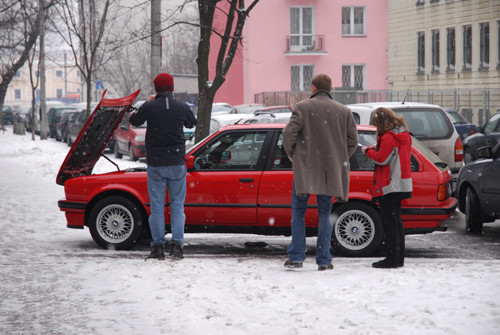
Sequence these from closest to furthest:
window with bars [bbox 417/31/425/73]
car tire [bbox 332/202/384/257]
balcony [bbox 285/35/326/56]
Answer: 1. car tire [bbox 332/202/384/257]
2. window with bars [bbox 417/31/425/73]
3. balcony [bbox 285/35/326/56]

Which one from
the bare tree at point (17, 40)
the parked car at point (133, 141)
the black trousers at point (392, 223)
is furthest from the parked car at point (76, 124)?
the black trousers at point (392, 223)

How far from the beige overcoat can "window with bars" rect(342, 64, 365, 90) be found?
141ft

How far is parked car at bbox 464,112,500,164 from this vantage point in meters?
19.2

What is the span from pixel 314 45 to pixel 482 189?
39.7 metres

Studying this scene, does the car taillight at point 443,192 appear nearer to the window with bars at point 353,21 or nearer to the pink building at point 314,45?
the pink building at point 314,45

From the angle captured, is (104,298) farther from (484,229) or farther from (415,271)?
(484,229)

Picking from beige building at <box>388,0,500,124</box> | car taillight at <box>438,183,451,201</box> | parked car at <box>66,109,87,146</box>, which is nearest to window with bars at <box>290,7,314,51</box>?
beige building at <box>388,0,500,124</box>

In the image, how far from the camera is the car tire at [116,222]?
954 centimetres

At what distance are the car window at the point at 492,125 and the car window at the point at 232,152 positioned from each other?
11193mm

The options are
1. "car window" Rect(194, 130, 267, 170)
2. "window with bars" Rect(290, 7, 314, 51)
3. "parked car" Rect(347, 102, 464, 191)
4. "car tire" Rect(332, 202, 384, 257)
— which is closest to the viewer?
"car tire" Rect(332, 202, 384, 257)

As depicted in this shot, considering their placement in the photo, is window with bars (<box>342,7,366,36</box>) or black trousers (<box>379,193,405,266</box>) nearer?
black trousers (<box>379,193,405,266</box>)

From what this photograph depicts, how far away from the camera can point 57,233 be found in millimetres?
11281

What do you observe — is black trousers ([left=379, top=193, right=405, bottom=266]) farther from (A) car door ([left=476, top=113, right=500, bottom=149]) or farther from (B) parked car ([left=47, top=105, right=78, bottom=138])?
(B) parked car ([left=47, top=105, right=78, bottom=138])

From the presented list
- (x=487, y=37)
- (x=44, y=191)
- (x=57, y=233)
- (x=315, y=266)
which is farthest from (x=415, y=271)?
(x=487, y=37)
